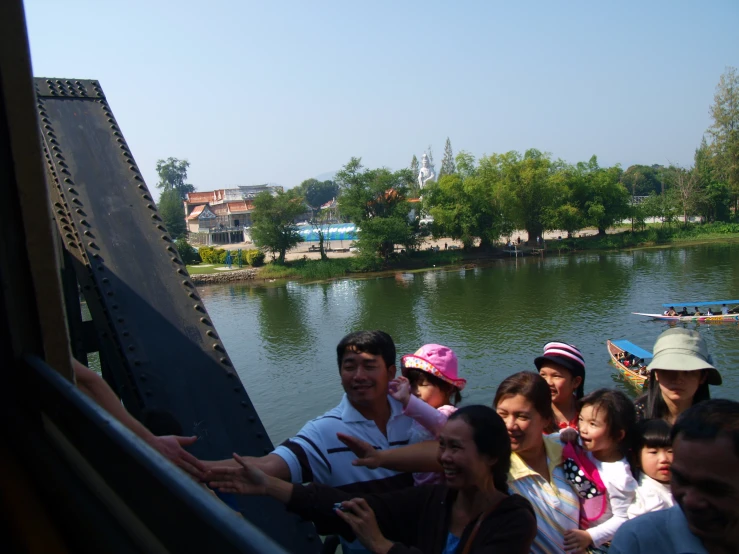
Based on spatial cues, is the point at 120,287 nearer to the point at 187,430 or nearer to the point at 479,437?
the point at 187,430

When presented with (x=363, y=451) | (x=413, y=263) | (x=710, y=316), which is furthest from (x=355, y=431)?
(x=413, y=263)

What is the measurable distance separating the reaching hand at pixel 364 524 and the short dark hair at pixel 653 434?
102 centimetres

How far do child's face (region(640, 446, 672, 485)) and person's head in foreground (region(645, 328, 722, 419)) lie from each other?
26cm

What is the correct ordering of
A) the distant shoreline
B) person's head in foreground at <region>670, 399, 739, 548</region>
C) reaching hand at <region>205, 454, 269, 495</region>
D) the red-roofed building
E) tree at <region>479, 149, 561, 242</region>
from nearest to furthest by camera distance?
1. person's head in foreground at <region>670, 399, 739, 548</region>
2. reaching hand at <region>205, 454, 269, 495</region>
3. the distant shoreline
4. tree at <region>479, 149, 561, 242</region>
5. the red-roofed building

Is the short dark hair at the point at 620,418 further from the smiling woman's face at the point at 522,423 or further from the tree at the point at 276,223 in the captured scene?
the tree at the point at 276,223

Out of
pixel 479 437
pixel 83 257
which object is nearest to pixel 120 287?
pixel 83 257

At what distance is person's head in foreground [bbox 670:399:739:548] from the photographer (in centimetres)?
120

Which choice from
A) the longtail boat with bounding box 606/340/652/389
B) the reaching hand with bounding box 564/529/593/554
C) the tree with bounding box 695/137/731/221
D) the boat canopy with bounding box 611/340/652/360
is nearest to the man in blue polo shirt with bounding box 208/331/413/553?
the reaching hand with bounding box 564/529/593/554

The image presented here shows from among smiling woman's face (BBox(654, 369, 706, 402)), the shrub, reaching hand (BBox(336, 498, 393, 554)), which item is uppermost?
the shrub

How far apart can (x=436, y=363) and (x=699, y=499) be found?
4.23 feet

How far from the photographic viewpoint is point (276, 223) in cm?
4262

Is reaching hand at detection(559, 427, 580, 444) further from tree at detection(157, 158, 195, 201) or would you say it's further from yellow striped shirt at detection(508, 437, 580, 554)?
tree at detection(157, 158, 195, 201)

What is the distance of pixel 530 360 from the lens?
62.0 ft

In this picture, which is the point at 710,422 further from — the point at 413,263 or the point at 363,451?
the point at 413,263
